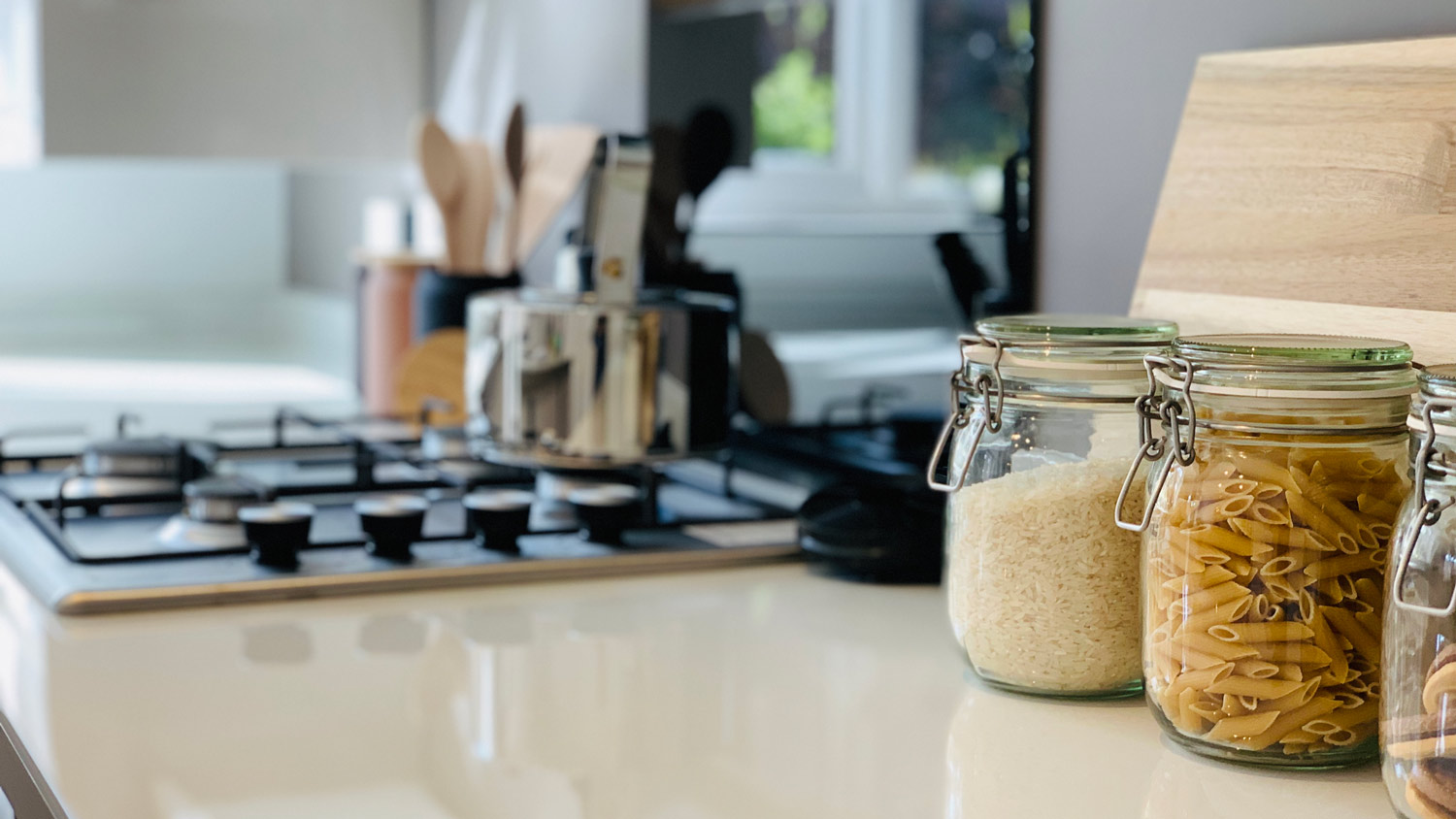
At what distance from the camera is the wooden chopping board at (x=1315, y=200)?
2.45ft

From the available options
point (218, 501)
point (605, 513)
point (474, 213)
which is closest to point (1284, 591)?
point (605, 513)

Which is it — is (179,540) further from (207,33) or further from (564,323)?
(207,33)

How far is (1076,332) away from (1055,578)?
115mm

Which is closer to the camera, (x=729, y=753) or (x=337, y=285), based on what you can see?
(x=729, y=753)

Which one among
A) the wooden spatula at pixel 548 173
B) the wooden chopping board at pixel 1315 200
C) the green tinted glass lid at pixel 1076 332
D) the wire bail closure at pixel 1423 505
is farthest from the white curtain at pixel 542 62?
the wire bail closure at pixel 1423 505

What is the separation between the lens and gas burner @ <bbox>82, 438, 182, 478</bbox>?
48.4 inches

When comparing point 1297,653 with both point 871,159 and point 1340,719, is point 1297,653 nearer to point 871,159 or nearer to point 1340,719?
point 1340,719

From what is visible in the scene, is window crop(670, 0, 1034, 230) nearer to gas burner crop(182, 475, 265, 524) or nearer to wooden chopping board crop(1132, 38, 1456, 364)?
wooden chopping board crop(1132, 38, 1456, 364)

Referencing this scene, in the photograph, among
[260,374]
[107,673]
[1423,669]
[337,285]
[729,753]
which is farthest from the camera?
[337,285]

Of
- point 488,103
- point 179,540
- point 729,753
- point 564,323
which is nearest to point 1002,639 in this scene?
point 729,753

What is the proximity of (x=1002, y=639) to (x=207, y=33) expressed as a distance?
5.97ft

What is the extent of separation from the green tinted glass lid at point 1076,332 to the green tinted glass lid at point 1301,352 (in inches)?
2.8

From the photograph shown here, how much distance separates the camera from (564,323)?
44.8 inches

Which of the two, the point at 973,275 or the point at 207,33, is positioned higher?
the point at 207,33
